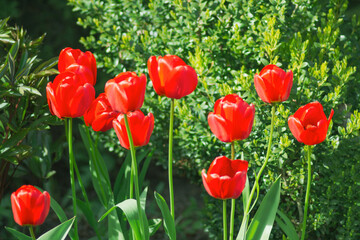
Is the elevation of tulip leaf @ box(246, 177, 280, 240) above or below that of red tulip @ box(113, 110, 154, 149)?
below

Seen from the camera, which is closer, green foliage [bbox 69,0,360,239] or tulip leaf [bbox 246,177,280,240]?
tulip leaf [bbox 246,177,280,240]

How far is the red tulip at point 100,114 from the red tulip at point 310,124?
67 cm

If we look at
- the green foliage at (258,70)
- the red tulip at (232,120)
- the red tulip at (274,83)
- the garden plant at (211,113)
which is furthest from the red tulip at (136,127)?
the green foliage at (258,70)

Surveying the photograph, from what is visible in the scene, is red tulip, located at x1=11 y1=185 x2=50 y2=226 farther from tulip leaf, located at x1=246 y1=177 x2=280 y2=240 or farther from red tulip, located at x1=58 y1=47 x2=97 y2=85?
tulip leaf, located at x1=246 y1=177 x2=280 y2=240

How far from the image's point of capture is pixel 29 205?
1.69m

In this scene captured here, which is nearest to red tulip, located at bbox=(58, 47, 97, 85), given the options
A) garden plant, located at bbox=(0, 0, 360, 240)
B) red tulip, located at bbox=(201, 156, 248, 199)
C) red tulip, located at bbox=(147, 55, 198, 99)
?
garden plant, located at bbox=(0, 0, 360, 240)

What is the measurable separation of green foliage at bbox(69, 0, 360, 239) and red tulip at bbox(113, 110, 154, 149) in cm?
49

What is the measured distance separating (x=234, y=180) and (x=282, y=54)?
3.56 feet

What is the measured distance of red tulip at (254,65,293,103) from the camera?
1694 millimetres

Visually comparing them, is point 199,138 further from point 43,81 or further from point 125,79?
point 125,79

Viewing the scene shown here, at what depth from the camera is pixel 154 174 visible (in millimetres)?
4973

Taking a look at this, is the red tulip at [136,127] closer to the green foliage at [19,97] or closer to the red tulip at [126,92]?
the red tulip at [126,92]

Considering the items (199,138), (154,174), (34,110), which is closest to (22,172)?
(34,110)

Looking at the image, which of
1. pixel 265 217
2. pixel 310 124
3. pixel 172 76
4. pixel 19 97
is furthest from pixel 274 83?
pixel 19 97
